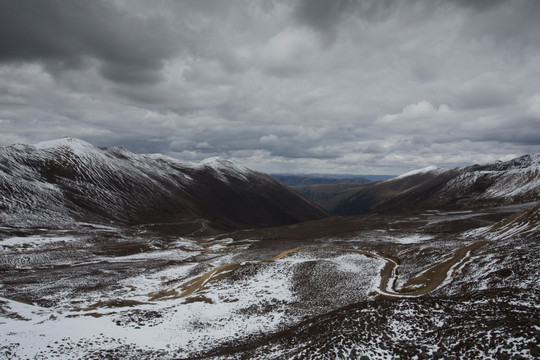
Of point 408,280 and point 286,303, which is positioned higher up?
point 408,280

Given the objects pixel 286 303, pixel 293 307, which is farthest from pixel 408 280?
pixel 286 303

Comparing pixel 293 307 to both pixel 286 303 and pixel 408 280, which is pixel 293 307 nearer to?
pixel 286 303

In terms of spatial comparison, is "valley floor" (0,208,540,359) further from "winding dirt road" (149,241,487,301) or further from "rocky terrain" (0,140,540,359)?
"winding dirt road" (149,241,487,301)

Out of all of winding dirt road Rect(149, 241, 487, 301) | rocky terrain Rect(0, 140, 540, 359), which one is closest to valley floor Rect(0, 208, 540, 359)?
rocky terrain Rect(0, 140, 540, 359)

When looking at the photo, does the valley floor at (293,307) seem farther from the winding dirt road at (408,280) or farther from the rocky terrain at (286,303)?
the winding dirt road at (408,280)

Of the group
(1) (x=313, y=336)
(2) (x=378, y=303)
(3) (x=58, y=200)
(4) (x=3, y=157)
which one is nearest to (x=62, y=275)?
(1) (x=313, y=336)

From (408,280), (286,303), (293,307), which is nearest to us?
(293,307)

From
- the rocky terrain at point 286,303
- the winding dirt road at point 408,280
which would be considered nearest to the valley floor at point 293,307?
the rocky terrain at point 286,303

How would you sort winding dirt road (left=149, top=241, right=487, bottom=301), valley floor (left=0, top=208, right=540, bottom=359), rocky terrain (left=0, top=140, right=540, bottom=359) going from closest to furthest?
valley floor (left=0, top=208, right=540, bottom=359)
rocky terrain (left=0, top=140, right=540, bottom=359)
winding dirt road (left=149, top=241, right=487, bottom=301)
